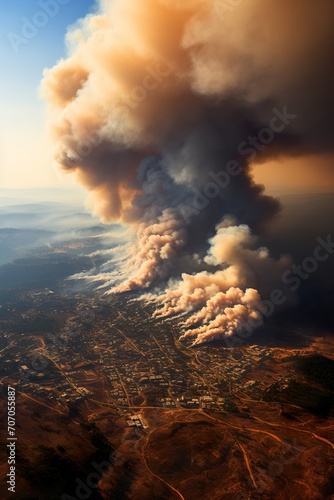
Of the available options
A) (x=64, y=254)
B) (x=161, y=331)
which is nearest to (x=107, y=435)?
(x=161, y=331)

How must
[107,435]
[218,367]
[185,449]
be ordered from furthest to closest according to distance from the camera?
[218,367] → [107,435] → [185,449]

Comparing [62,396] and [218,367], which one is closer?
Result: [62,396]

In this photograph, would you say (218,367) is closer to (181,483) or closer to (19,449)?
(181,483)

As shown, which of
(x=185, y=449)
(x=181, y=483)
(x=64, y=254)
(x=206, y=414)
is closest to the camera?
(x=181, y=483)

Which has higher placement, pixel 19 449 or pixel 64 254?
pixel 64 254

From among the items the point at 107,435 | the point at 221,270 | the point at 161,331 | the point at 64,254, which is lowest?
the point at 107,435

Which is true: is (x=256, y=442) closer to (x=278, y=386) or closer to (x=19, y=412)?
(x=278, y=386)

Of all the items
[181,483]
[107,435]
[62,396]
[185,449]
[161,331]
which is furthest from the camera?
[161,331]

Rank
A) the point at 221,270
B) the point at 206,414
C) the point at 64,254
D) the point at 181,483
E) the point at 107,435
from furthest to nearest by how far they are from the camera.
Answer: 1. the point at 64,254
2. the point at 221,270
3. the point at 206,414
4. the point at 107,435
5. the point at 181,483

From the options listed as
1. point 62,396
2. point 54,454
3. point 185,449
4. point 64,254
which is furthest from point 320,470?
point 64,254
